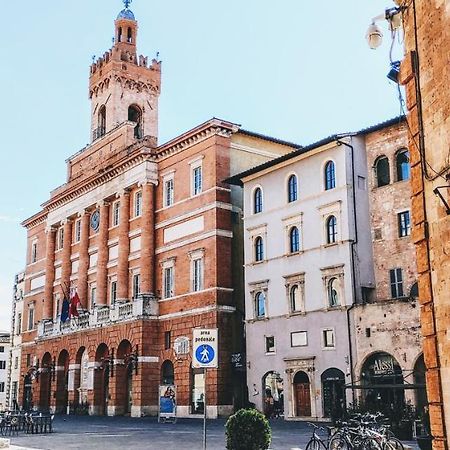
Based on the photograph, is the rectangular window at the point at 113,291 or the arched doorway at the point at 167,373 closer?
the arched doorway at the point at 167,373

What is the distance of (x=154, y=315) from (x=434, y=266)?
3452 cm

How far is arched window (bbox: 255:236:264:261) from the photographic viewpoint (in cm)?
3950

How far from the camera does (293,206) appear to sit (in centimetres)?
3794

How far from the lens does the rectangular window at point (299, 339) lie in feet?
116

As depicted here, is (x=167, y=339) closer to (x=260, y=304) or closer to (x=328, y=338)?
(x=260, y=304)

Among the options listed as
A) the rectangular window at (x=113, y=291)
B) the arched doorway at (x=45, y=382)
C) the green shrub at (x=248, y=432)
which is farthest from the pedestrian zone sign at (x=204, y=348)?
the arched doorway at (x=45, y=382)

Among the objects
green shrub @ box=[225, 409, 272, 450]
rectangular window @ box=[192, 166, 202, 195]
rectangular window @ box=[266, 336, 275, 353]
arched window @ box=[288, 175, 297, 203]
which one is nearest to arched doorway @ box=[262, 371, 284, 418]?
rectangular window @ box=[266, 336, 275, 353]

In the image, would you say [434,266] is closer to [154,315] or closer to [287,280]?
[287,280]

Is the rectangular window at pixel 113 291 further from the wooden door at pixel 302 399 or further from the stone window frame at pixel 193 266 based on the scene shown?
the wooden door at pixel 302 399

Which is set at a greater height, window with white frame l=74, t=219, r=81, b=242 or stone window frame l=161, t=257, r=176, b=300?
window with white frame l=74, t=219, r=81, b=242

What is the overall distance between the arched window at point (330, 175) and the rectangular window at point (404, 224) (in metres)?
4.00

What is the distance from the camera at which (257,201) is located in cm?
4056

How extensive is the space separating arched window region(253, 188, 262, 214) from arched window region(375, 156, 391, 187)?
25.2 feet

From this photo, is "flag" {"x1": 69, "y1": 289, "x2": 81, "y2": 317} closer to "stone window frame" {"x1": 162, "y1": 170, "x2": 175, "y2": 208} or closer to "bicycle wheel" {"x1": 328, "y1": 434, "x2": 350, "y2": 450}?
"stone window frame" {"x1": 162, "y1": 170, "x2": 175, "y2": 208}
